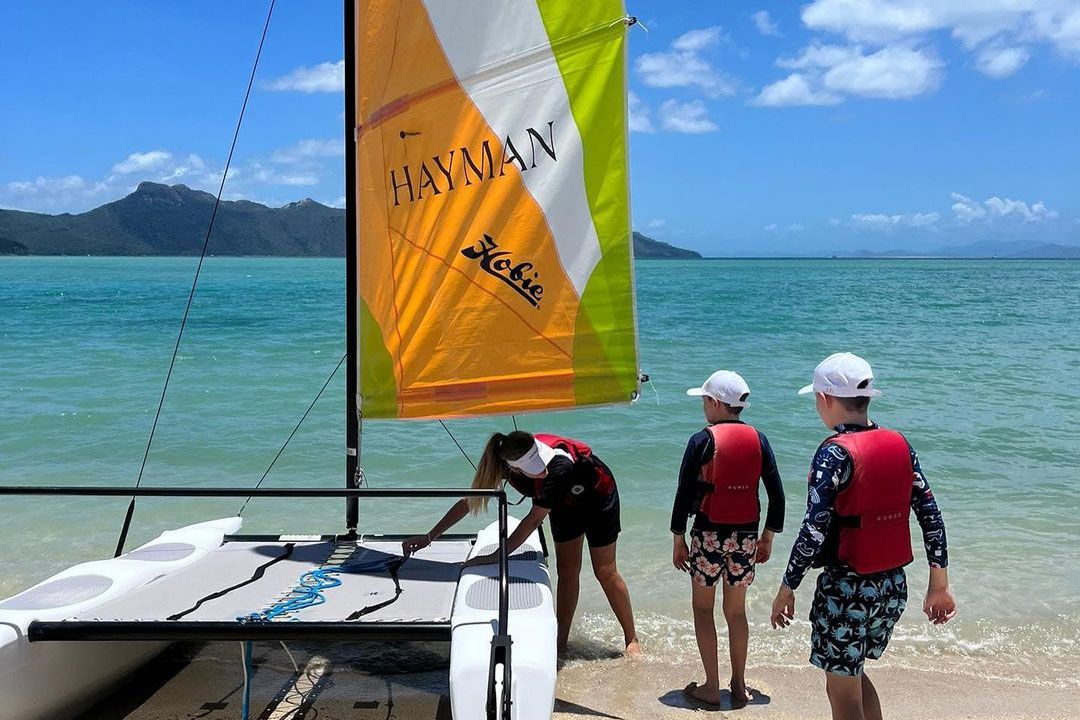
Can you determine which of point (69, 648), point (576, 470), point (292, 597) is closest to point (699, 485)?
point (576, 470)

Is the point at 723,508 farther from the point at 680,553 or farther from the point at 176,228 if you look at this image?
the point at 176,228

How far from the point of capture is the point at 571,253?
4.79 metres

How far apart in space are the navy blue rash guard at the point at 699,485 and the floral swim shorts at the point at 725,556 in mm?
35

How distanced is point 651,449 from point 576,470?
237 inches

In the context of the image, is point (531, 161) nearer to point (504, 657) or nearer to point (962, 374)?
point (504, 657)

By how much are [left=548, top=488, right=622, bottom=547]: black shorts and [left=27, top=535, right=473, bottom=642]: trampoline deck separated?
21.4 inches

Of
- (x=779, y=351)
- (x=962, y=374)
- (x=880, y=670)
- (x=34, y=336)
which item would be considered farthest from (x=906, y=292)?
(x=880, y=670)

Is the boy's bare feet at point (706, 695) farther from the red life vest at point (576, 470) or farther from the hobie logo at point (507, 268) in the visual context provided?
the hobie logo at point (507, 268)

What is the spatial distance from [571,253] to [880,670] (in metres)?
2.77

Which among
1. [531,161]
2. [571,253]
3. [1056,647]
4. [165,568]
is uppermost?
[531,161]

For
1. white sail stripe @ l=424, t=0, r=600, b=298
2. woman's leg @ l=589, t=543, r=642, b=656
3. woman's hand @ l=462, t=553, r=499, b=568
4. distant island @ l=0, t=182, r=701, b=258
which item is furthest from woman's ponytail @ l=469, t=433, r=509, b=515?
distant island @ l=0, t=182, r=701, b=258

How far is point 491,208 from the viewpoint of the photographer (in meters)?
4.71

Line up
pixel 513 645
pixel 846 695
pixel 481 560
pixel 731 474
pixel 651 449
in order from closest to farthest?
pixel 846 695 < pixel 513 645 < pixel 731 474 < pixel 481 560 < pixel 651 449

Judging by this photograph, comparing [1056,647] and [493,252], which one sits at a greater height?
[493,252]
